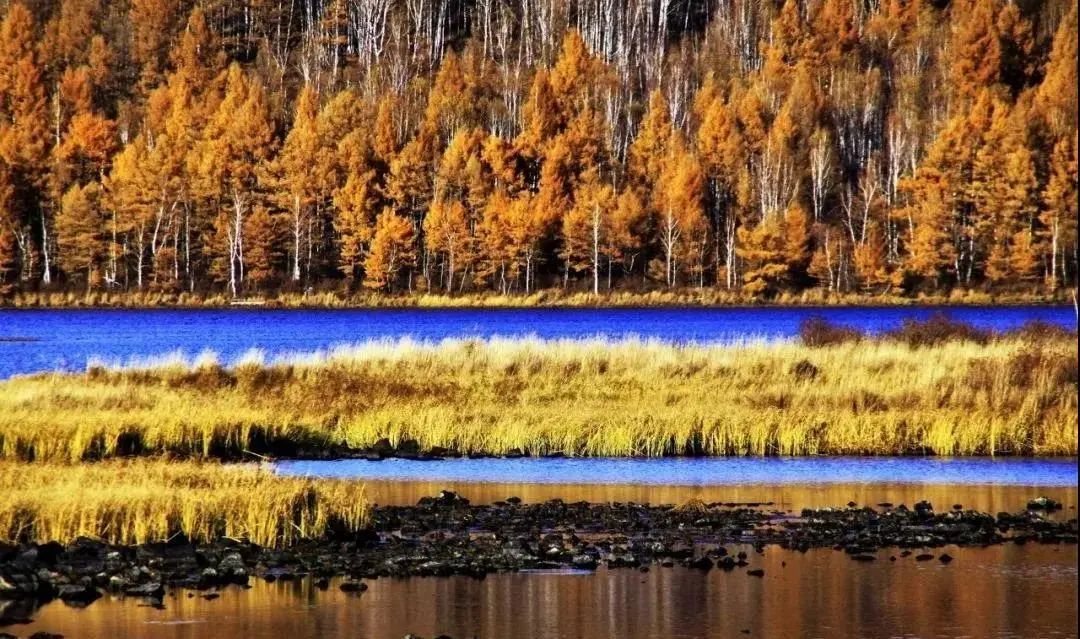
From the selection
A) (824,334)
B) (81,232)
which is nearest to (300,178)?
(81,232)

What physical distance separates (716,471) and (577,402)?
20.7 feet

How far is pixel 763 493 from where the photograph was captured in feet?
82.3

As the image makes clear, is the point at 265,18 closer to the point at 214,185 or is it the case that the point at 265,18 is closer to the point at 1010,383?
A: the point at 214,185

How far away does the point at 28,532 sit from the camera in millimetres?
19484

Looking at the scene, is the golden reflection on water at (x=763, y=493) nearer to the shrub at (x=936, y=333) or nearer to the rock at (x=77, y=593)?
the rock at (x=77, y=593)

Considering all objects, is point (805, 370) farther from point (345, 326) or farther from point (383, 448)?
point (345, 326)

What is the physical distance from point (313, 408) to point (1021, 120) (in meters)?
69.5

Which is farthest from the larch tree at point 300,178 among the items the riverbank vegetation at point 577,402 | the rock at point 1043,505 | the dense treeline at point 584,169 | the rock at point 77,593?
the rock at point 77,593

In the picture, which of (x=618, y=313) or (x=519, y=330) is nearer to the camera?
(x=519, y=330)

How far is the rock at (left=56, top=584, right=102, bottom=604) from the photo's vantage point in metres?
17.6

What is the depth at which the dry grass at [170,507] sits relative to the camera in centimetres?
1959

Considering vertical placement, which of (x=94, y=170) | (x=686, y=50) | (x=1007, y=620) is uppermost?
(x=686, y=50)

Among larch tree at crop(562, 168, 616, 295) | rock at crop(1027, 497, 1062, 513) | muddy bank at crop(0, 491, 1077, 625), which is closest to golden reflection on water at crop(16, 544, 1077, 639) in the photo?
muddy bank at crop(0, 491, 1077, 625)

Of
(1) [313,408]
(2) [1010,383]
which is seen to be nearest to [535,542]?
(1) [313,408]
